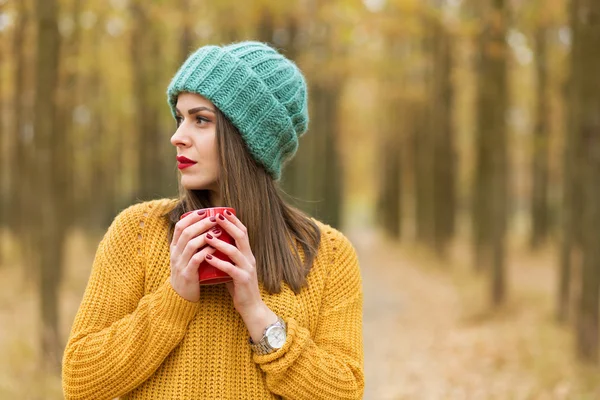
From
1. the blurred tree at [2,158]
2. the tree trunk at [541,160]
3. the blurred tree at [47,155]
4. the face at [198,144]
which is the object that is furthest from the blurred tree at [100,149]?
the face at [198,144]

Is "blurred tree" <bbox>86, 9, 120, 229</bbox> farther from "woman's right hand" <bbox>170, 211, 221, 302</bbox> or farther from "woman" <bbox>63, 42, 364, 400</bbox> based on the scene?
"woman's right hand" <bbox>170, 211, 221, 302</bbox>

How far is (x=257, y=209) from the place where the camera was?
2369 mm

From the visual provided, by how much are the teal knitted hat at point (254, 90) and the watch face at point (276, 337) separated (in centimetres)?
59

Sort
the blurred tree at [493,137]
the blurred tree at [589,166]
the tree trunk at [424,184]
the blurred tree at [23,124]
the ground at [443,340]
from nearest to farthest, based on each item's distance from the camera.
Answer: the ground at [443,340]
the blurred tree at [589,166]
the blurred tree at [493,137]
the blurred tree at [23,124]
the tree trunk at [424,184]

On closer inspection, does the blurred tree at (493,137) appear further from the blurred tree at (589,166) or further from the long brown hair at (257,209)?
the long brown hair at (257,209)

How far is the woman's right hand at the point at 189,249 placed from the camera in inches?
79.1

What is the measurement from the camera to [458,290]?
1337cm

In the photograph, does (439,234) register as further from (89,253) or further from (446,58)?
(89,253)

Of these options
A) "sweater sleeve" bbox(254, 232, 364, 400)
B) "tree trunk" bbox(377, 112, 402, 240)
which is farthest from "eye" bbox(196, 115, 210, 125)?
"tree trunk" bbox(377, 112, 402, 240)

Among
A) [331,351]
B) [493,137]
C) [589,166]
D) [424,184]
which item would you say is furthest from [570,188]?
[424,184]

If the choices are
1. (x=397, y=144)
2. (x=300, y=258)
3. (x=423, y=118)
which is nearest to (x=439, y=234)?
(x=423, y=118)

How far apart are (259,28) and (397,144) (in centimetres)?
1090

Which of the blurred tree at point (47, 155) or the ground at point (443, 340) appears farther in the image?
the blurred tree at point (47, 155)

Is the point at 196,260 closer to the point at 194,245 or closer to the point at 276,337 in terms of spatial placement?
the point at 194,245
